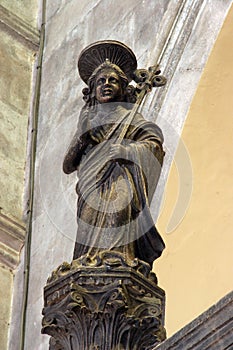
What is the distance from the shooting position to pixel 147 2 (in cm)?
1112

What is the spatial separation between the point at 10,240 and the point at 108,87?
3.36 metres

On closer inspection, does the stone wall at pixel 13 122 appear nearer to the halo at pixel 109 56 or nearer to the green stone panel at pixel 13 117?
the green stone panel at pixel 13 117

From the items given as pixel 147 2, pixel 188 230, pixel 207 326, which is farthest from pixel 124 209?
pixel 147 2

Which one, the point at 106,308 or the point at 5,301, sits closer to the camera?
the point at 106,308

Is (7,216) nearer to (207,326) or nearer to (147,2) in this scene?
(147,2)

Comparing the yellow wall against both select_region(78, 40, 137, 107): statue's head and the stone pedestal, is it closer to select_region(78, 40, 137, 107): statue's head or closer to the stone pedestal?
select_region(78, 40, 137, 107): statue's head

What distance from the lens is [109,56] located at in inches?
320

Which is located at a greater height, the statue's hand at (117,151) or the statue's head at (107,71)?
the statue's head at (107,71)

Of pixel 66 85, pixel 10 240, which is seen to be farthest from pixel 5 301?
pixel 66 85

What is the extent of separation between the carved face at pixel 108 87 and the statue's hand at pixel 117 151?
0.39 metres

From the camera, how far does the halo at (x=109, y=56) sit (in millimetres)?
8094

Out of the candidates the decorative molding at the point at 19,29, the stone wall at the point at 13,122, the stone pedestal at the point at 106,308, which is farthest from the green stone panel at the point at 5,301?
the stone pedestal at the point at 106,308

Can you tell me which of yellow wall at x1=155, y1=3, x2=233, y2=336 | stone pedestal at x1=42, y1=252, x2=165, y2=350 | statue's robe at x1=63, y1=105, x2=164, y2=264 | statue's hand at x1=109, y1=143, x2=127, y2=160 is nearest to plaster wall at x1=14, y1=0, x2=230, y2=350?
yellow wall at x1=155, y1=3, x2=233, y2=336

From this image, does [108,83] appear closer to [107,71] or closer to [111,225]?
[107,71]
